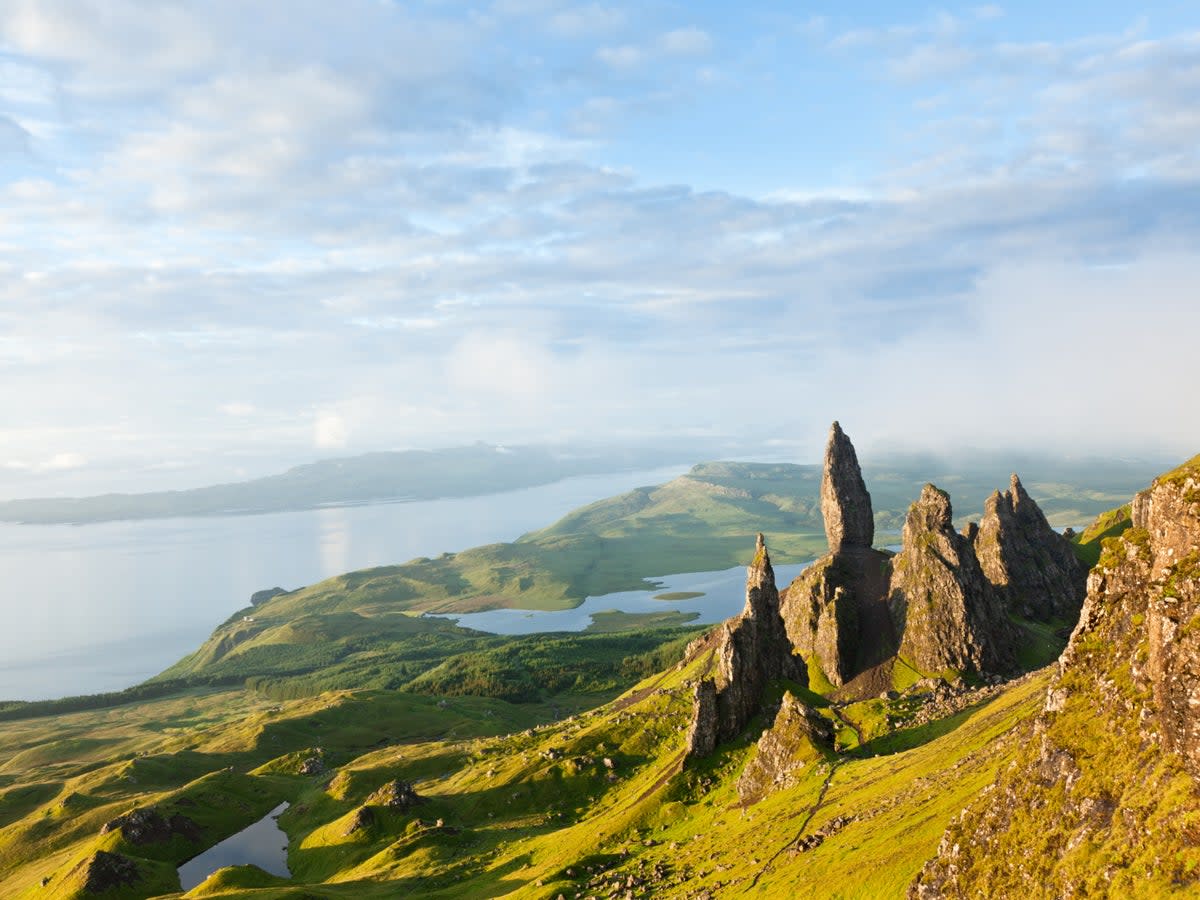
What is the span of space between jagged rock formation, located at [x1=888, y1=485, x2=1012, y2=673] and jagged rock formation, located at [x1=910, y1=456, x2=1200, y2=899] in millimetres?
114906

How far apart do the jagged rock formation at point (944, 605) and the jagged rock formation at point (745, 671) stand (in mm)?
28699

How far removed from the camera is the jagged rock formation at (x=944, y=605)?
155m

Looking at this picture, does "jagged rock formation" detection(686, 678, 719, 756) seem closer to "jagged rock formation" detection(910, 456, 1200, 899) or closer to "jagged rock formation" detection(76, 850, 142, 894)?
"jagged rock formation" detection(910, 456, 1200, 899)

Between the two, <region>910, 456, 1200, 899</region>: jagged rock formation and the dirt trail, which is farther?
the dirt trail

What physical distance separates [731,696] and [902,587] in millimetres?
64142

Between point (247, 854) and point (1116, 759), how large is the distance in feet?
557

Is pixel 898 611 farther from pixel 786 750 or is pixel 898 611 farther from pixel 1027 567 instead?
pixel 786 750

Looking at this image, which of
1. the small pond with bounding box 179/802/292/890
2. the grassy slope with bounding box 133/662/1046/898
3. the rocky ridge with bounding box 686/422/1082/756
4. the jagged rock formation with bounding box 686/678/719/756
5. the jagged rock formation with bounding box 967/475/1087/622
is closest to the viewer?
the grassy slope with bounding box 133/662/1046/898

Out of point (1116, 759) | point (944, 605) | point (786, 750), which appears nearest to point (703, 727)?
point (786, 750)

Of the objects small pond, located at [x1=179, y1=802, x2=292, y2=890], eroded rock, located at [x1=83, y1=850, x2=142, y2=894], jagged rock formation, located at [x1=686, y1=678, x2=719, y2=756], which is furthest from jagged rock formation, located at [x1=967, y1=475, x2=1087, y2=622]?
eroded rock, located at [x1=83, y1=850, x2=142, y2=894]

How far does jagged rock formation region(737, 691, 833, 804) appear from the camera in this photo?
4102 inches

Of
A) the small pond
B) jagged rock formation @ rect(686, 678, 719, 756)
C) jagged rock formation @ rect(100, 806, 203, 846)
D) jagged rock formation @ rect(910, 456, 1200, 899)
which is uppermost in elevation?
jagged rock formation @ rect(910, 456, 1200, 899)

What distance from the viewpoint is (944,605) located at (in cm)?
15912

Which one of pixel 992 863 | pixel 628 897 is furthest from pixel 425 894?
pixel 992 863
